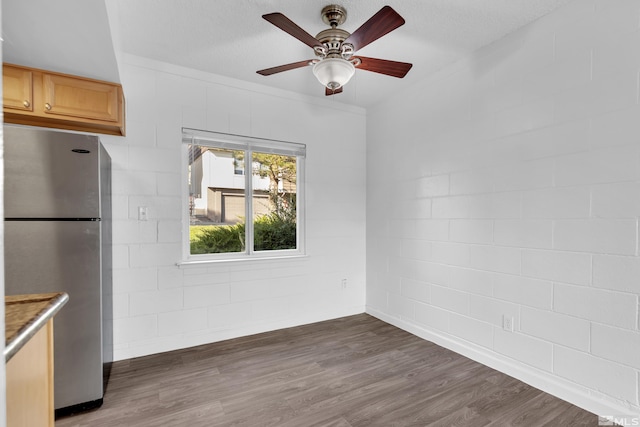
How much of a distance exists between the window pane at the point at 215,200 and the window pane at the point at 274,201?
0.17 meters

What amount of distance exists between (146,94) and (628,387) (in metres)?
4.12

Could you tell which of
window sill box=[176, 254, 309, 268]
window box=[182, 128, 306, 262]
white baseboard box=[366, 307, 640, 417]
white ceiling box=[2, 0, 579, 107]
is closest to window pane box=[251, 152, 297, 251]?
window box=[182, 128, 306, 262]

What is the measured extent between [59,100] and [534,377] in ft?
13.2

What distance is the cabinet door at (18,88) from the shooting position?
2.19m

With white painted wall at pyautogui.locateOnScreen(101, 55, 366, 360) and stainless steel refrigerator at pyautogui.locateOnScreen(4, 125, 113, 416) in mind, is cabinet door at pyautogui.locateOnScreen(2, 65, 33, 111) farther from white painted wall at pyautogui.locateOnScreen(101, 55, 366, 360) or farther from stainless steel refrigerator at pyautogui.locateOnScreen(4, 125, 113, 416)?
Answer: white painted wall at pyautogui.locateOnScreen(101, 55, 366, 360)

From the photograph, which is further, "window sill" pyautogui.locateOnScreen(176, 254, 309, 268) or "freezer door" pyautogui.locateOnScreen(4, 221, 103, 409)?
"window sill" pyautogui.locateOnScreen(176, 254, 309, 268)

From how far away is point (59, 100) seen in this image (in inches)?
91.9

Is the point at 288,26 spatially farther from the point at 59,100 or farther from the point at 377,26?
the point at 59,100

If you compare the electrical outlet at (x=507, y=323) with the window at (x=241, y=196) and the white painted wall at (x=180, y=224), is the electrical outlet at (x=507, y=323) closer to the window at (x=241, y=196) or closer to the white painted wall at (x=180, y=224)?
the white painted wall at (x=180, y=224)

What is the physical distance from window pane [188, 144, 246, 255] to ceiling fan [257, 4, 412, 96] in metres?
1.31

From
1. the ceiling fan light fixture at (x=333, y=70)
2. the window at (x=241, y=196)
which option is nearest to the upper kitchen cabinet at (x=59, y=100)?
the window at (x=241, y=196)

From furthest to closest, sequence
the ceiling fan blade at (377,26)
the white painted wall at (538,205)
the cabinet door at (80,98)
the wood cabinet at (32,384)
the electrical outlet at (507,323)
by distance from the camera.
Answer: the electrical outlet at (507,323), the cabinet door at (80,98), the white painted wall at (538,205), the ceiling fan blade at (377,26), the wood cabinet at (32,384)

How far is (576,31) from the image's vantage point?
2.13m

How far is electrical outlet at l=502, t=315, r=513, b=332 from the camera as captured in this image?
2498mm
